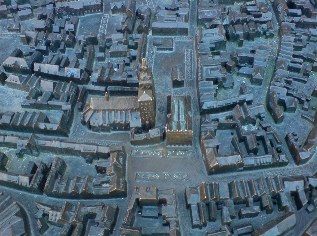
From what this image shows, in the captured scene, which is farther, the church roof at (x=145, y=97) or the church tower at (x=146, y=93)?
the church roof at (x=145, y=97)

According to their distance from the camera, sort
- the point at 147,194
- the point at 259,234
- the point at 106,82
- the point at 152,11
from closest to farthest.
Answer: the point at 259,234
the point at 147,194
the point at 106,82
the point at 152,11

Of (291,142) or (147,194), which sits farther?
(291,142)

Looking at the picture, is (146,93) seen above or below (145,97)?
above

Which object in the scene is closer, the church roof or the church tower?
the church tower

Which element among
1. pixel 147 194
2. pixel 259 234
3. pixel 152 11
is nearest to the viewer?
pixel 259 234

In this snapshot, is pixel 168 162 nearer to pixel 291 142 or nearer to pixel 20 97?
pixel 291 142

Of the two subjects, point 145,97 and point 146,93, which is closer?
point 146,93

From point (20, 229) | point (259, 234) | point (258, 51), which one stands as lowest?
point (20, 229)

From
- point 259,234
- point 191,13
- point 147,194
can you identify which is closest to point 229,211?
point 259,234
